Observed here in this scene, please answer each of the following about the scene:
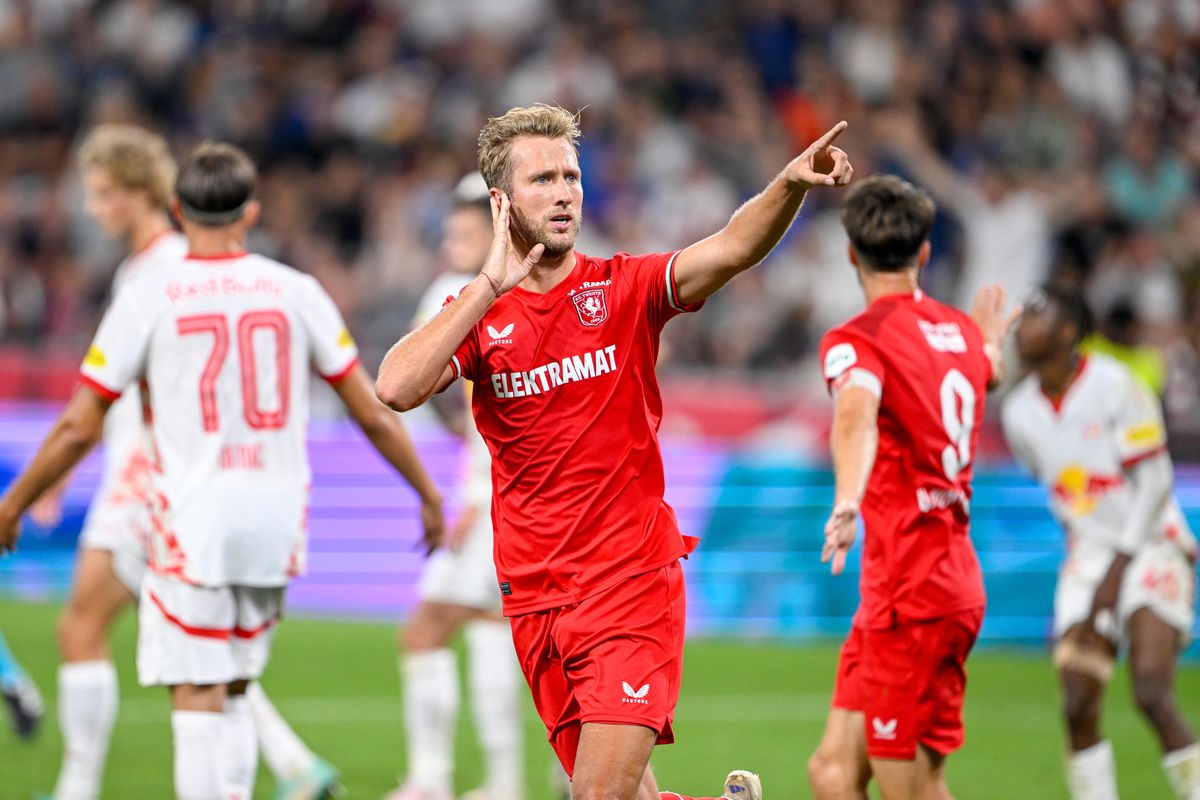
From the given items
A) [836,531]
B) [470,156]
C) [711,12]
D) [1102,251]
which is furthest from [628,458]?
[711,12]

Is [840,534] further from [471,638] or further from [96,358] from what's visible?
[471,638]

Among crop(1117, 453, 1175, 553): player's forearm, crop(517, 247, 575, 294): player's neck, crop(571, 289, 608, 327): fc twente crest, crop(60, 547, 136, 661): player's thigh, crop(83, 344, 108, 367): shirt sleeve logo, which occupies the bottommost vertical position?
crop(60, 547, 136, 661): player's thigh

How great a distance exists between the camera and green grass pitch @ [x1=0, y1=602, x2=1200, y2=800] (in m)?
8.52

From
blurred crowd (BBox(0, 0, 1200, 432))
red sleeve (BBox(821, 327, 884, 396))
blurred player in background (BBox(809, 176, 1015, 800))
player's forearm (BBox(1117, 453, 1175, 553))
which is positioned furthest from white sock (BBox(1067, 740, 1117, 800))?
blurred crowd (BBox(0, 0, 1200, 432))

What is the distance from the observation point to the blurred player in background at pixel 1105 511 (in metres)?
7.19

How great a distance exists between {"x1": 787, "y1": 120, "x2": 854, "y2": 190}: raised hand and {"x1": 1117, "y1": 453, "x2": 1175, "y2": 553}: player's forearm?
3195 millimetres

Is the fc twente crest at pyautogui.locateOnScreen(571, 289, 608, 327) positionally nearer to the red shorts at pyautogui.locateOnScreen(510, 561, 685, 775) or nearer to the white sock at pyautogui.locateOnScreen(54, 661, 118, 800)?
the red shorts at pyautogui.locateOnScreen(510, 561, 685, 775)

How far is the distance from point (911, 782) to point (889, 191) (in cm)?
195

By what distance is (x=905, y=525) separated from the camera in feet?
18.7

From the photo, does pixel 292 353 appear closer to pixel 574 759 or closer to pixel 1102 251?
pixel 574 759

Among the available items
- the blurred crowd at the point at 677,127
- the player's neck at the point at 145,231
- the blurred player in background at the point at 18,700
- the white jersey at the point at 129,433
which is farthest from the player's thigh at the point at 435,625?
the blurred crowd at the point at 677,127

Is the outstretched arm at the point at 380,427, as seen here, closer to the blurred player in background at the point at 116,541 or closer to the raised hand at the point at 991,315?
the blurred player in background at the point at 116,541

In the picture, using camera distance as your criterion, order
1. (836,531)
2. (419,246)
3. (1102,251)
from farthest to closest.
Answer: (419,246) < (1102,251) < (836,531)

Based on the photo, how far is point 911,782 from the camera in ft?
18.4
